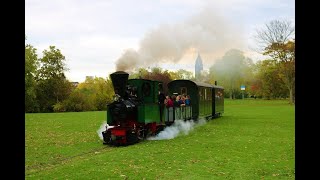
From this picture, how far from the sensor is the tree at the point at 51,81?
168ft

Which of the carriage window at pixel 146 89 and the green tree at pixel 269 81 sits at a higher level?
the green tree at pixel 269 81

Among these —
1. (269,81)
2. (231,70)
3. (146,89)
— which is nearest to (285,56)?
(269,81)

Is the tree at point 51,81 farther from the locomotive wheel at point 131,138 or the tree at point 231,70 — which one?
the locomotive wheel at point 131,138

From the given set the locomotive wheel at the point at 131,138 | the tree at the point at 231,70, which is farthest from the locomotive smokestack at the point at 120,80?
the tree at the point at 231,70

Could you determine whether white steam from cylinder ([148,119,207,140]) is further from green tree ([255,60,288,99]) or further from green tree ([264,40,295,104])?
green tree ([255,60,288,99])

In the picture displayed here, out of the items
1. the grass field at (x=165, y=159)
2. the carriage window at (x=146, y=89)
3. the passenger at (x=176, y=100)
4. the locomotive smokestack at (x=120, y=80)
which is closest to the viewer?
the grass field at (x=165, y=159)

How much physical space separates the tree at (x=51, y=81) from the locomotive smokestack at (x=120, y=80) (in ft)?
127

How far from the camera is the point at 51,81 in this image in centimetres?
5222
